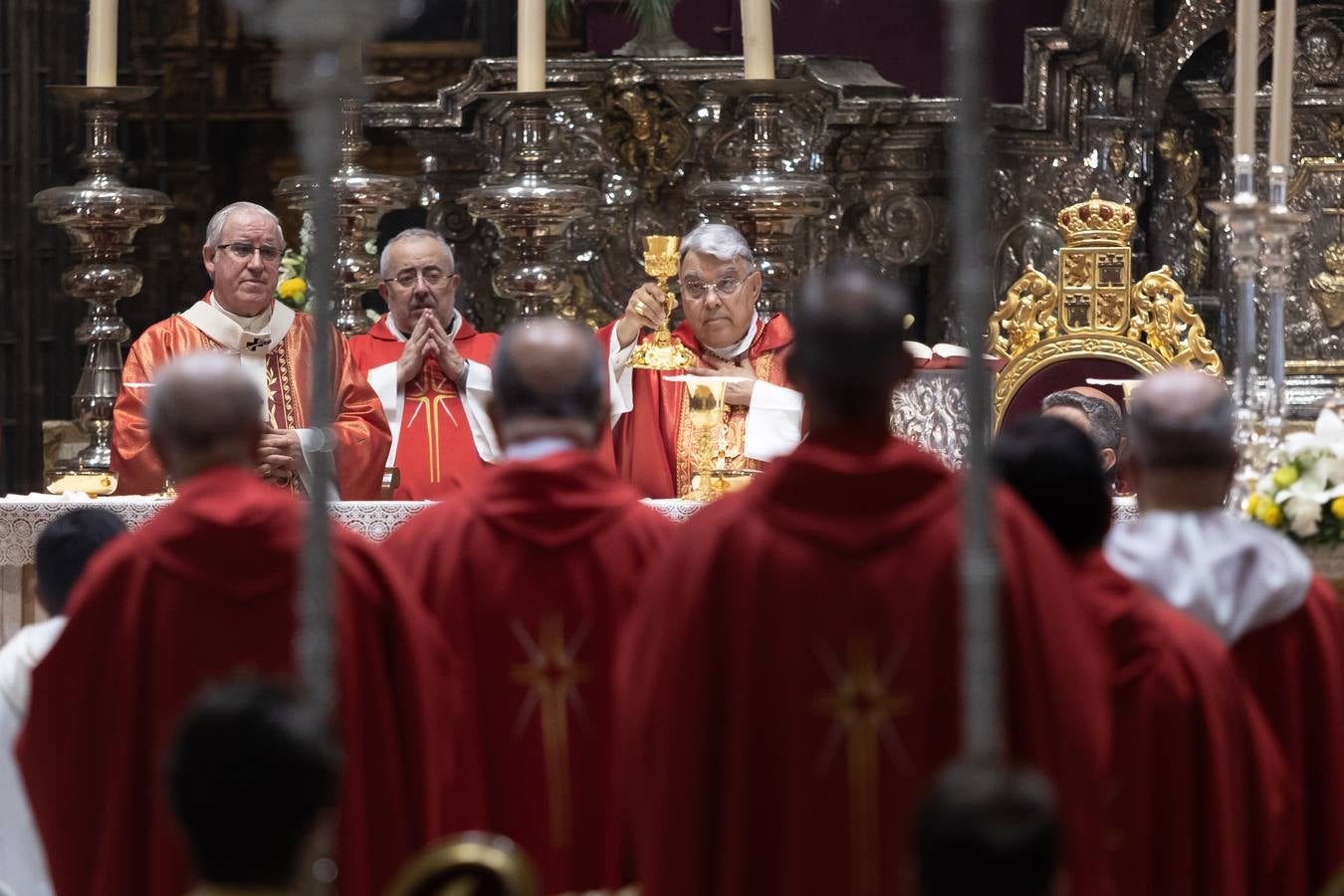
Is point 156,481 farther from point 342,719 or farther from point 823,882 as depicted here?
point 823,882

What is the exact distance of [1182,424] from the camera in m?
3.92

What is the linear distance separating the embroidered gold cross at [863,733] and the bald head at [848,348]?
33 centimetres

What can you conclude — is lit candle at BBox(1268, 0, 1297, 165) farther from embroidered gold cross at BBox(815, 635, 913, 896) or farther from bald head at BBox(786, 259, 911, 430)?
Answer: embroidered gold cross at BBox(815, 635, 913, 896)

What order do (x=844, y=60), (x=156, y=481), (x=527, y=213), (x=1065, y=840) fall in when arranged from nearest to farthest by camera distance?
(x=1065, y=840) < (x=527, y=213) < (x=156, y=481) < (x=844, y=60)

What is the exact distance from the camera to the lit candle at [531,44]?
22.3 feet

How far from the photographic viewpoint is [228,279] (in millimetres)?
7941

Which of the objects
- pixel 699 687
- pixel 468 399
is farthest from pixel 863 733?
pixel 468 399

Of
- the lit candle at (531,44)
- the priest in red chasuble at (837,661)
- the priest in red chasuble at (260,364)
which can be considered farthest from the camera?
the priest in red chasuble at (260,364)

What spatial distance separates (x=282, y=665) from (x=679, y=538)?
2.53ft

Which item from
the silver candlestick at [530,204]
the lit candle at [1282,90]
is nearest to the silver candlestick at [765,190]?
the silver candlestick at [530,204]

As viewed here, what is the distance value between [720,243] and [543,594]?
141 inches

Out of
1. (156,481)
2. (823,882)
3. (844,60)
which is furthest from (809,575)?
(844,60)

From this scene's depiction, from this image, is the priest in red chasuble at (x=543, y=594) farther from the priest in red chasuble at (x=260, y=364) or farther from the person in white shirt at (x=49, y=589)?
the priest in red chasuble at (x=260, y=364)

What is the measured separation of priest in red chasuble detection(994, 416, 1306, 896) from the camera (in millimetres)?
3811
